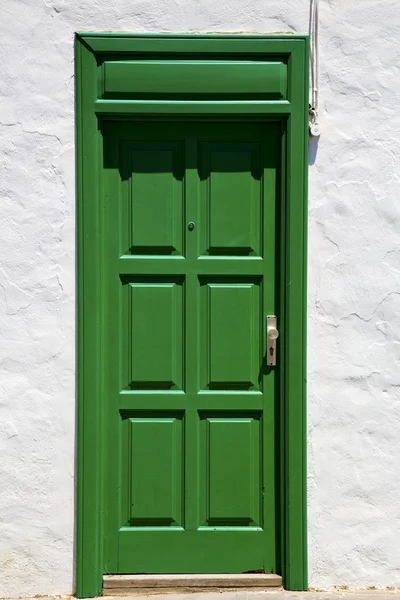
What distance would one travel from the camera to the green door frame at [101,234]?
380 centimetres

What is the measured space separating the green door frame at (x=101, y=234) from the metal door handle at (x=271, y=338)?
64mm

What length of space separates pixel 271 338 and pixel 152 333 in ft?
2.01

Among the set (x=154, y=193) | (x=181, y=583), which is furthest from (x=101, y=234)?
(x=181, y=583)

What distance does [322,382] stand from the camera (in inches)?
154

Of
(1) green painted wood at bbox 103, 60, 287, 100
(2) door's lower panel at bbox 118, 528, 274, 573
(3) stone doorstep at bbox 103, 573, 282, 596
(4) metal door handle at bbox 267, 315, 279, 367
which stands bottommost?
(3) stone doorstep at bbox 103, 573, 282, 596

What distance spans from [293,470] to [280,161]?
1.58m

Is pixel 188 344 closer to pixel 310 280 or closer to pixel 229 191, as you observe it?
pixel 310 280

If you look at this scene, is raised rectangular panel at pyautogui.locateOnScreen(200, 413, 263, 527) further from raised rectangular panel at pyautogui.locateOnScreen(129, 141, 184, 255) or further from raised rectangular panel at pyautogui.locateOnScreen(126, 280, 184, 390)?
raised rectangular panel at pyautogui.locateOnScreen(129, 141, 184, 255)

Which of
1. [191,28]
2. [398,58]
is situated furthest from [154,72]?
[398,58]

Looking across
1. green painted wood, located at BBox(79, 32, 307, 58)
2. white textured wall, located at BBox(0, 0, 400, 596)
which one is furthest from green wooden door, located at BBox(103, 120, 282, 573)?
green painted wood, located at BBox(79, 32, 307, 58)

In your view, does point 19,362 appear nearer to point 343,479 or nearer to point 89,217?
point 89,217

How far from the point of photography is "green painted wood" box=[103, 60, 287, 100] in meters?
3.80

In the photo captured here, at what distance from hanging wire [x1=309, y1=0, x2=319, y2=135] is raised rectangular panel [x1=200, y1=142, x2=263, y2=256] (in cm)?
31

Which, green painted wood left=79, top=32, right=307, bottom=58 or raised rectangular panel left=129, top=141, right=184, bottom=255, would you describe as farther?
raised rectangular panel left=129, top=141, right=184, bottom=255
